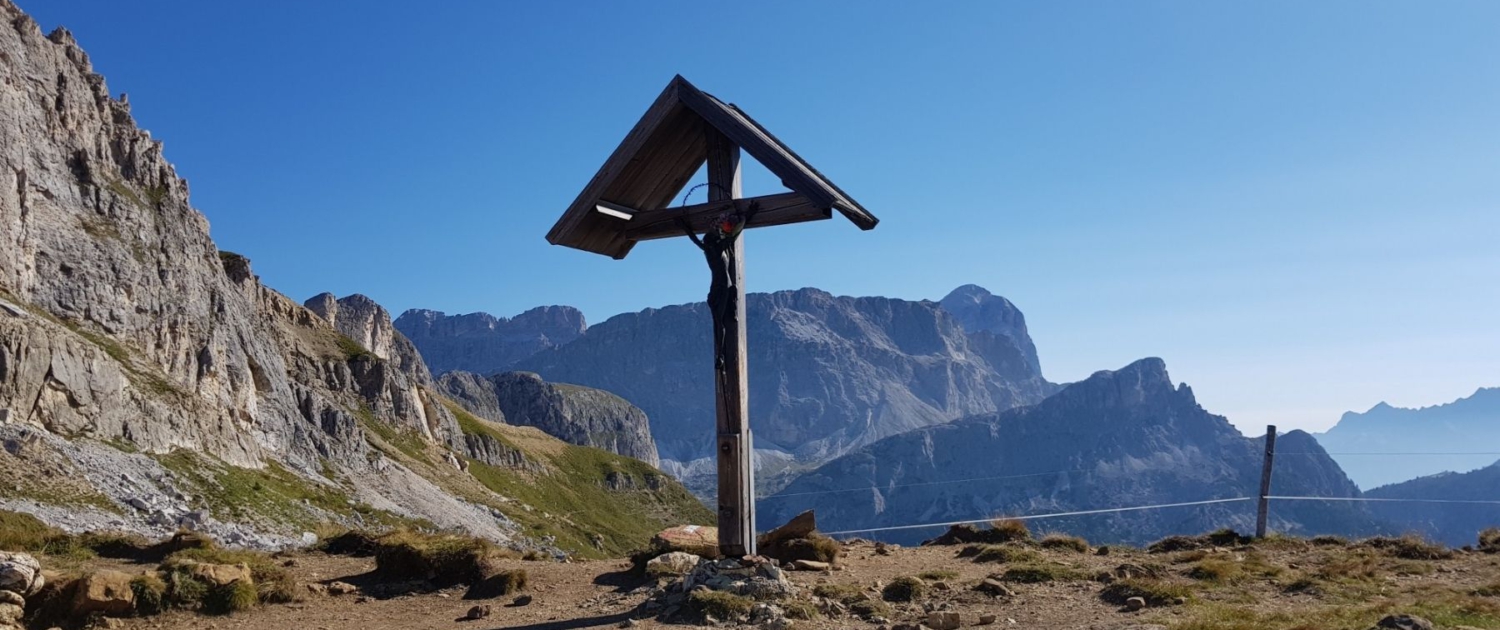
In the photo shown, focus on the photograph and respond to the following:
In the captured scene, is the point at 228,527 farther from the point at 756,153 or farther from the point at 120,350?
the point at 756,153

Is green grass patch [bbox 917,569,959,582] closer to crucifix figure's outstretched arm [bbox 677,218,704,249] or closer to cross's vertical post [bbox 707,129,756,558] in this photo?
cross's vertical post [bbox 707,129,756,558]

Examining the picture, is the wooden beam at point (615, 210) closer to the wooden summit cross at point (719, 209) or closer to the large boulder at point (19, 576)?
the wooden summit cross at point (719, 209)

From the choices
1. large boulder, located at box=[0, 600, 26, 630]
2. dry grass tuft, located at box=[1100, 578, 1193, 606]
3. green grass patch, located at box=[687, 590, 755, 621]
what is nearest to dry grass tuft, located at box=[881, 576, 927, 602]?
green grass patch, located at box=[687, 590, 755, 621]

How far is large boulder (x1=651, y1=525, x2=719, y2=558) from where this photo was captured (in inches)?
571

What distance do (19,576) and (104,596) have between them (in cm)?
86

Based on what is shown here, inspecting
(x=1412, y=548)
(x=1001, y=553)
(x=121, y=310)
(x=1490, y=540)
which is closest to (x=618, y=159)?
(x=1001, y=553)

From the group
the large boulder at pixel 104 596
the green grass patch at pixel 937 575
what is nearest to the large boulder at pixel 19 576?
the large boulder at pixel 104 596

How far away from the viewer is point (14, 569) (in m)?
10.3

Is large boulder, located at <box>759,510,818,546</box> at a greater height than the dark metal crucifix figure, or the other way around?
the dark metal crucifix figure

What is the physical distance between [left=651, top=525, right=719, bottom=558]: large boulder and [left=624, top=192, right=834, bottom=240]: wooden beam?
4.52 metres

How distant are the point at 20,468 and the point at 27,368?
13.1 meters

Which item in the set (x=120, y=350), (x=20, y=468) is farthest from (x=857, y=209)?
(x=120, y=350)

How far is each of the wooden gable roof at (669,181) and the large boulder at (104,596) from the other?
6.50m

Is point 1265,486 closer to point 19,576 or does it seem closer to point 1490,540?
point 1490,540
